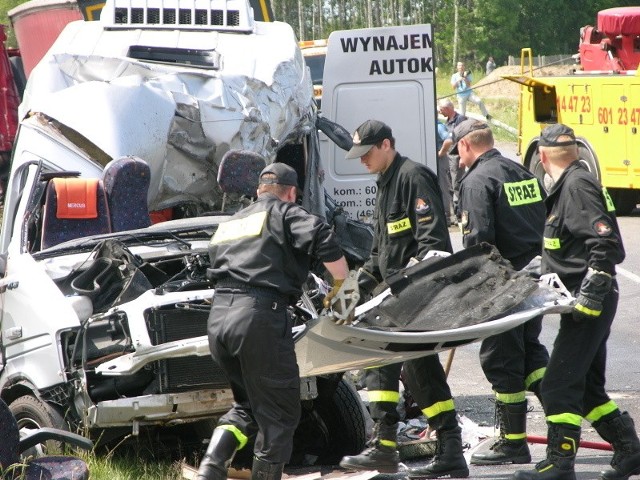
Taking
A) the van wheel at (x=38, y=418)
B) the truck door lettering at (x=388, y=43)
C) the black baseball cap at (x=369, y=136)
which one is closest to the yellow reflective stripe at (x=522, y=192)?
the black baseball cap at (x=369, y=136)

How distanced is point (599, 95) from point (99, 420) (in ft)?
37.8

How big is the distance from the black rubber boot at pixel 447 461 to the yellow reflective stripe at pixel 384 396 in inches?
13.2

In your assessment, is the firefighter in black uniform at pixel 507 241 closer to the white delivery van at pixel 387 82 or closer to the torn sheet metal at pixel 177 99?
the torn sheet metal at pixel 177 99

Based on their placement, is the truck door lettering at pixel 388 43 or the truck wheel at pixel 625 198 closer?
the truck door lettering at pixel 388 43

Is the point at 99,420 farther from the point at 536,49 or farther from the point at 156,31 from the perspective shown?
the point at 536,49

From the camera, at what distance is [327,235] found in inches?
208

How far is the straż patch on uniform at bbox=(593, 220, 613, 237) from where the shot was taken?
18.4 ft

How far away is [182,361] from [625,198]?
1174cm

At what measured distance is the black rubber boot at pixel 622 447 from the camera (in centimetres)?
579

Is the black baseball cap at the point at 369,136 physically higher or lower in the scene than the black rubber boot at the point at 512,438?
higher

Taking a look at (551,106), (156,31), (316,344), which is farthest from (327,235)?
(551,106)

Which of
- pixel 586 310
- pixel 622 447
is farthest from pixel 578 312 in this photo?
pixel 622 447

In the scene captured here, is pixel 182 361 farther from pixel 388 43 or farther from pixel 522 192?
pixel 388 43

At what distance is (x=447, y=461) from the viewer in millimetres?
6066
